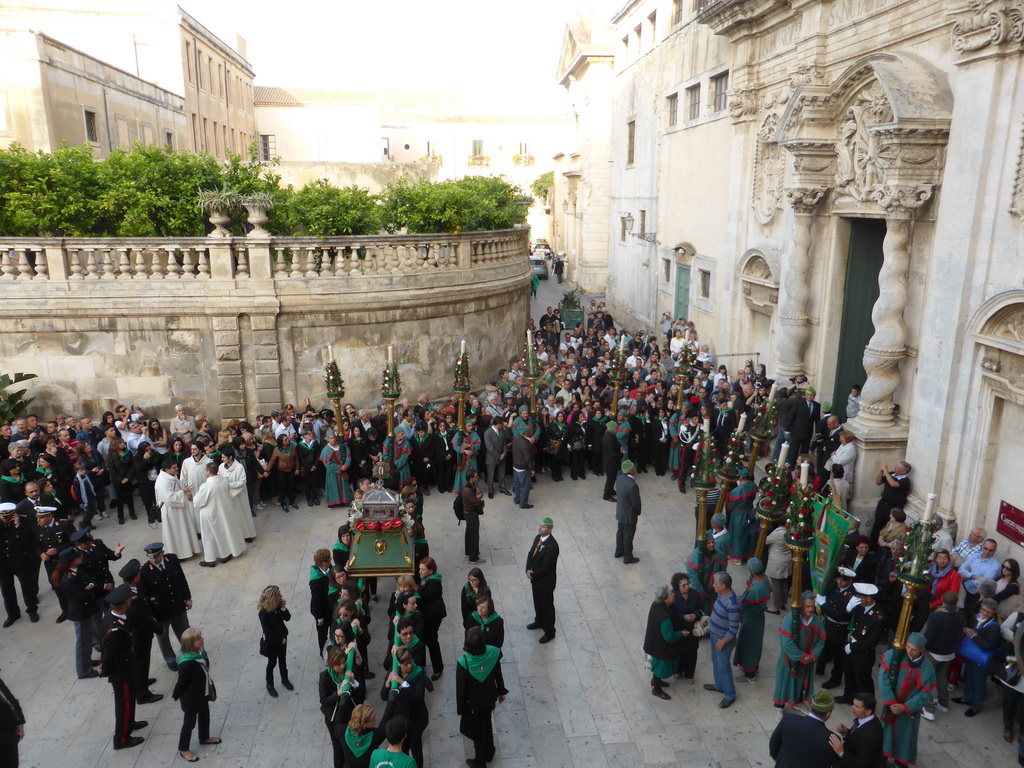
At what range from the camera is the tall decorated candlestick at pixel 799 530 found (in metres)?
7.09

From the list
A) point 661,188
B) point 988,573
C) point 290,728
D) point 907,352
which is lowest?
point 290,728

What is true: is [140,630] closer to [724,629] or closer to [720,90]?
[724,629]

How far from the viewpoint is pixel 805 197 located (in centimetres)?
1313

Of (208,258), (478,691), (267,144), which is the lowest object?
(478,691)

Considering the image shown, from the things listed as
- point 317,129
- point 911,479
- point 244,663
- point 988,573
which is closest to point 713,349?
point 911,479

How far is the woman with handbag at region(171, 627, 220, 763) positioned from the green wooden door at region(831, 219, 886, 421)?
441 inches

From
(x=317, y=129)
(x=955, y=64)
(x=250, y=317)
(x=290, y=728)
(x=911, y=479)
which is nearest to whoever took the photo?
(x=290, y=728)

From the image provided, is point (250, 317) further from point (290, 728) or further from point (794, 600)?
point (794, 600)

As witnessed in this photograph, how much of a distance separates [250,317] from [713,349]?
37.5 ft

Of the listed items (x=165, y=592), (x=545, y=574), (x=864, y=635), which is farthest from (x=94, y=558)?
(x=864, y=635)

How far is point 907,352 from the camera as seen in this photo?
37.1 feet

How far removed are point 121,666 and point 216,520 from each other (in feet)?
11.9

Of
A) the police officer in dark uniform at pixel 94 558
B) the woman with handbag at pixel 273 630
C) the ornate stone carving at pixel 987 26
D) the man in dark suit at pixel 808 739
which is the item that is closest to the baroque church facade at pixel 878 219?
the ornate stone carving at pixel 987 26

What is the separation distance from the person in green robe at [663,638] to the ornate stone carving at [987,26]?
7.56 meters
